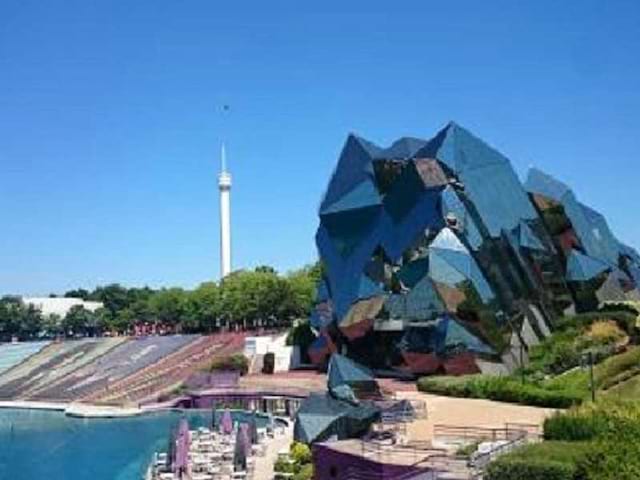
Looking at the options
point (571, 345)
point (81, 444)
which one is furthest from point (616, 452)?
point (81, 444)

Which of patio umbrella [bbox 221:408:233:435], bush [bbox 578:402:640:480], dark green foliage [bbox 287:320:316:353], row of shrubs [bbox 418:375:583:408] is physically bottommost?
bush [bbox 578:402:640:480]

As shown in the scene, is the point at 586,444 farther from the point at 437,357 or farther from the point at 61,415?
the point at 61,415

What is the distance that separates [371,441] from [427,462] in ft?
14.5

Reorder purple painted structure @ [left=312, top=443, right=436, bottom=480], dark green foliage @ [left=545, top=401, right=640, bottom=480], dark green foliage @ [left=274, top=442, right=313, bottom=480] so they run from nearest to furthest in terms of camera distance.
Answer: dark green foliage @ [left=545, top=401, right=640, bottom=480] < purple painted structure @ [left=312, top=443, right=436, bottom=480] < dark green foliage @ [left=274, top=442, right=313, bottom=480]

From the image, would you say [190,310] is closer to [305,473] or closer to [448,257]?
[448,257]

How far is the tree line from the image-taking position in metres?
93.2

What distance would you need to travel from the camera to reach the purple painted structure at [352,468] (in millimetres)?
22312

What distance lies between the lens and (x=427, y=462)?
22609 mm

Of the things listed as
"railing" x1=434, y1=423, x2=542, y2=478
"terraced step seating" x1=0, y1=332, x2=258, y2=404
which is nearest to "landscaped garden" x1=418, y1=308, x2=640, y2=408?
"railing" x1=434, y1=423, x2=542, y2=478

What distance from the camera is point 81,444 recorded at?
149 ft

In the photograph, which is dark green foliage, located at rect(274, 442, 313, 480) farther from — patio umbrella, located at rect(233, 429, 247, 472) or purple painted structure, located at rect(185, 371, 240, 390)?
purple painted structure, located at rect(185, 371, 240, 390)

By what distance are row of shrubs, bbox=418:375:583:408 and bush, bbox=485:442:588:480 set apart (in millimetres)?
13173

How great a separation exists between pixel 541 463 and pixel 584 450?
94cm

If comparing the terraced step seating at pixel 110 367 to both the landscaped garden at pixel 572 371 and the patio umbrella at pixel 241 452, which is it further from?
the patio umbrella at pixel 241 452
